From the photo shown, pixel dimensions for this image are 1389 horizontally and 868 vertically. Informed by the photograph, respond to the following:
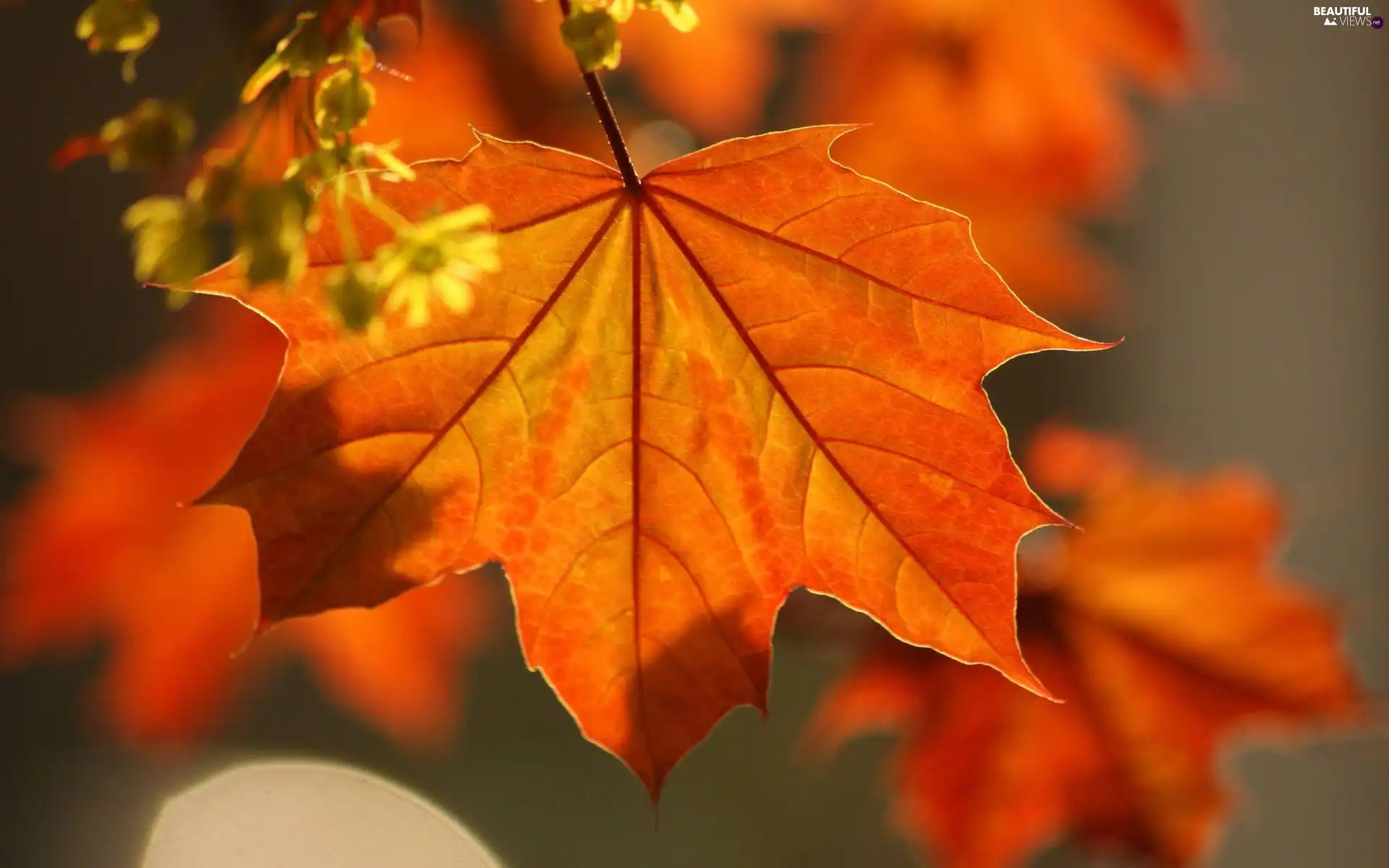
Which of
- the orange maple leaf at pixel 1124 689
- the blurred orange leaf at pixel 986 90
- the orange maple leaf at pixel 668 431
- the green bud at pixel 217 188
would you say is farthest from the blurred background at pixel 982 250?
the green bud at pixel 217 188

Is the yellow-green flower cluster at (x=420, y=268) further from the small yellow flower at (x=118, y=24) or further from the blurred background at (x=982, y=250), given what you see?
the blurred background at (x=982, y=250)

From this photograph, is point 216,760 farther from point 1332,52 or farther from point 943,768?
point 1332,52

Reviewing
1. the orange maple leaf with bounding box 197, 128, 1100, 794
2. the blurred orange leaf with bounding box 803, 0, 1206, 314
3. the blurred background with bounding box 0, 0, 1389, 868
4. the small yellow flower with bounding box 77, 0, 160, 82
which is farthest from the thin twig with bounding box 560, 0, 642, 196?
the blurred orange leaf with bounding box 803, 0, 1206, 314

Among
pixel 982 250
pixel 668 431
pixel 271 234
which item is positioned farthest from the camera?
pixel 982 250

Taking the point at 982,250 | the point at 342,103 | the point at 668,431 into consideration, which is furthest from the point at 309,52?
the point at 982,250

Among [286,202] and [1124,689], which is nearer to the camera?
[286,202]

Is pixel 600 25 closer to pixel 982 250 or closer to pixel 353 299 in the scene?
pixel 353 299

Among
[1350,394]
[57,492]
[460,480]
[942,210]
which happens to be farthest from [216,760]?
[1350,394]
